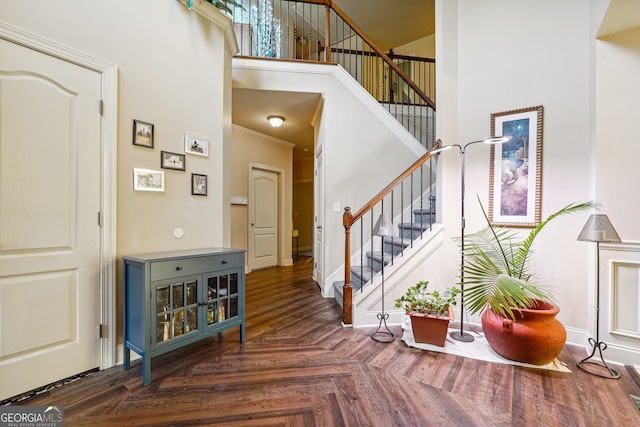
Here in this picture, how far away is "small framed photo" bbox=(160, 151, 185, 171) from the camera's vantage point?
7.51 feet

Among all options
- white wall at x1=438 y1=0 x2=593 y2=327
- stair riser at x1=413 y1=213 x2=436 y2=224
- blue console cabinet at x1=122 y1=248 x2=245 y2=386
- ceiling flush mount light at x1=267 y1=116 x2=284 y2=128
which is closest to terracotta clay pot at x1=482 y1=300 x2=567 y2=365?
white wall at x1=438 y1=0 x2=593 y2=327

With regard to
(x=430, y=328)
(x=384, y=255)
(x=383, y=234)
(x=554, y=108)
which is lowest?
(x=430, y=328)

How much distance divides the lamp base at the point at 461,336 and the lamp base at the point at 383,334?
1.81ft

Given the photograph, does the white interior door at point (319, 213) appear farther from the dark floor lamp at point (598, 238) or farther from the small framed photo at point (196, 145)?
the dark floor lamp at point (598, 238)

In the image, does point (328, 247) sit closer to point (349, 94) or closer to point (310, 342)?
point (310, 342)

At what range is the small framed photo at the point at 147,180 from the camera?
2135 millimetres

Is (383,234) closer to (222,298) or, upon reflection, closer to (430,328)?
(430,328)

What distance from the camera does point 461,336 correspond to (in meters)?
2.51

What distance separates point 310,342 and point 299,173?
→ 5.91m

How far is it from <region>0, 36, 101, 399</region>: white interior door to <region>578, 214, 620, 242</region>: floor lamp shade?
11.4ft

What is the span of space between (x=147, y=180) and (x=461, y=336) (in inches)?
118

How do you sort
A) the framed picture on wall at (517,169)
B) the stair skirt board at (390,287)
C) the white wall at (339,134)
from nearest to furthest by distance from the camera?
1. the framed picture on wall at (517,169)
2. the stair skirt board at (390,287)
3. the white wall at (339,134)

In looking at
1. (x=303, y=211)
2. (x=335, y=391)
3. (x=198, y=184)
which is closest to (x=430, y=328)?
(x=335, y=391)

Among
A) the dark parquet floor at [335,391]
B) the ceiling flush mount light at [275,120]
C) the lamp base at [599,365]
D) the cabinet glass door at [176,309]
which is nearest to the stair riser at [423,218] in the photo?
Answer: the dark parquet floor at [335,391]
